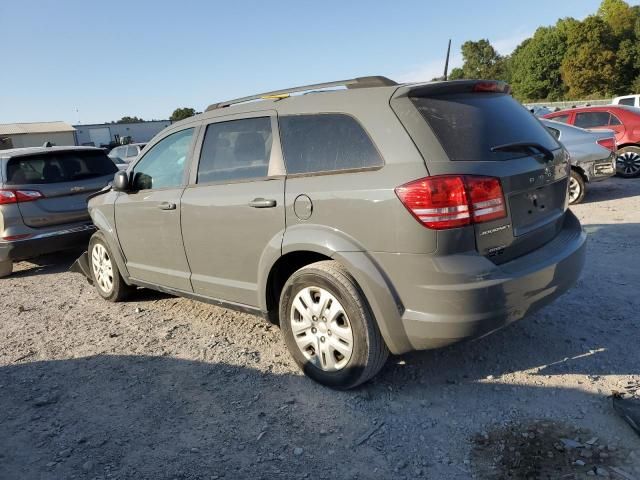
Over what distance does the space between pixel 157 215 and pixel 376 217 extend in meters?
2.31

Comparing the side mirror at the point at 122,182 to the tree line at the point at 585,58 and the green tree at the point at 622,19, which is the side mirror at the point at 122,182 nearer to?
the tree line at the point at 585,58

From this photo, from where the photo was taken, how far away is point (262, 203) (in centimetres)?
354

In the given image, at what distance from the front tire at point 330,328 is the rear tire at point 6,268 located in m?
5.09

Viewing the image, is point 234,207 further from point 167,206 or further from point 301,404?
point 301,404

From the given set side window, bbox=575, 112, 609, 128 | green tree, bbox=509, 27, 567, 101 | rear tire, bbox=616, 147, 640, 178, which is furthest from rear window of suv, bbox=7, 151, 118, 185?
green tree, bbox=509, 27, 567, 101

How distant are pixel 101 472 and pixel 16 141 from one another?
7629cm

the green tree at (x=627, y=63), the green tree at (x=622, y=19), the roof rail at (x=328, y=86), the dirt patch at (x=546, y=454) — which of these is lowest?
the dirt patch at (x=546, y=454)

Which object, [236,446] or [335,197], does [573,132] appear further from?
[236,446]

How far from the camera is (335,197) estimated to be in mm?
3137

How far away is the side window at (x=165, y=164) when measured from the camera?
4410mm

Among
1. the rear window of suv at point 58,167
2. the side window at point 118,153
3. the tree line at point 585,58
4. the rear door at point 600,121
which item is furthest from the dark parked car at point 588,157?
the tree line at point 585,58

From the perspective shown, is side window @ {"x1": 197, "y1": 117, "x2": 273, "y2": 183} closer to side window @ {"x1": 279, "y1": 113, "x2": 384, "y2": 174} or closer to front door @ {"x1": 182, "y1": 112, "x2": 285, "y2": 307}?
front door @ {"x1": 182, "y1": 112, "x2": 285, "y2": 307}

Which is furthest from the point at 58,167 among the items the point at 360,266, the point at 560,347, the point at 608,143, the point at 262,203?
the point at 608,143

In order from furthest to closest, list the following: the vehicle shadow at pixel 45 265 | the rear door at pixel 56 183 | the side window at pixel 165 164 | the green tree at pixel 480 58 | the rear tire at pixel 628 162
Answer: the green tree at pixel 480 58 → the rear tire at pixel 628 162 → the vehicle shadow at pixel 45 265 → the rear door at pixel 56 183 → the side window at pixel 165 164
